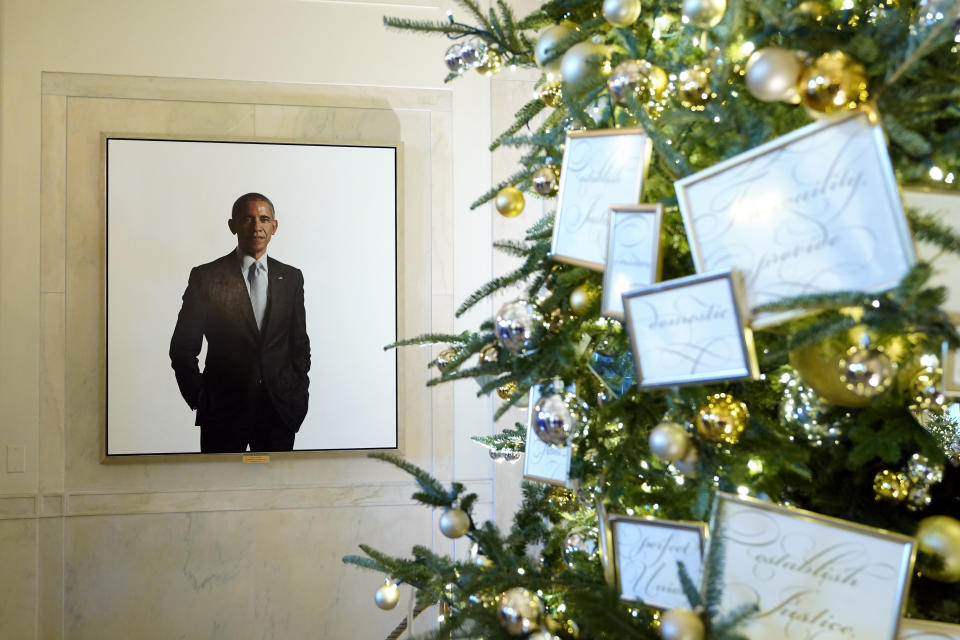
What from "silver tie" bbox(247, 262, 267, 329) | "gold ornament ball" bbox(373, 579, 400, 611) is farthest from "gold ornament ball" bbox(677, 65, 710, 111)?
"silver tie" bbox(247, 262, 267, 329)

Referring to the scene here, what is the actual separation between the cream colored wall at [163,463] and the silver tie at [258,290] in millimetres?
544

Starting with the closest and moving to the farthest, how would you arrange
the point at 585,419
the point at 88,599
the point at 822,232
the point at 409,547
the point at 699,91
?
the point at 822,232, the point at 699,91, the point at 585,419, the point at 88,599, the point at 409,547

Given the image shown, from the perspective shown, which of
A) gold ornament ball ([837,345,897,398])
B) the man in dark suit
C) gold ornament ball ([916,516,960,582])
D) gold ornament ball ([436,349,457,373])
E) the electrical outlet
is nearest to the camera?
gold ornament ball ([837,345,897,398])

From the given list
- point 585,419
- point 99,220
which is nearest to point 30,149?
point 99,220

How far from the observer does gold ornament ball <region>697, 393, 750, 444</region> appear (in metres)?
0.88

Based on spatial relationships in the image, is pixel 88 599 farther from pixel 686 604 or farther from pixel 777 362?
pixel 777 362

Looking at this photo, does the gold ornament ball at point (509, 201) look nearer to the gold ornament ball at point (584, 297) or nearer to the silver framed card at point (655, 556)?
the gold ornament ball at point (584, 297)

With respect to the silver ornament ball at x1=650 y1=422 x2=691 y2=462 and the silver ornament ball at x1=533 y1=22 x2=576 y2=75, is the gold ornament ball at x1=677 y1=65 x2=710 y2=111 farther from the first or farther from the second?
the silver ornament ball at x1=650 y1=422 x2=691 y2=462

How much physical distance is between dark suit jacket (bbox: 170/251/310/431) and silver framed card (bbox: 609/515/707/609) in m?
2.01

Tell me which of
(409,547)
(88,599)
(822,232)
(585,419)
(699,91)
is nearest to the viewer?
(822,232)

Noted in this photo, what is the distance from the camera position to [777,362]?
98 cm

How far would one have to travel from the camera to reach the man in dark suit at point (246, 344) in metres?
2.81

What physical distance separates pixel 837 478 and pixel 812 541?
0.23m

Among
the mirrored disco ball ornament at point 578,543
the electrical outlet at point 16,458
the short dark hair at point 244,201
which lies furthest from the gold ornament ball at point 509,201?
the electrical outlet at point 16,458
